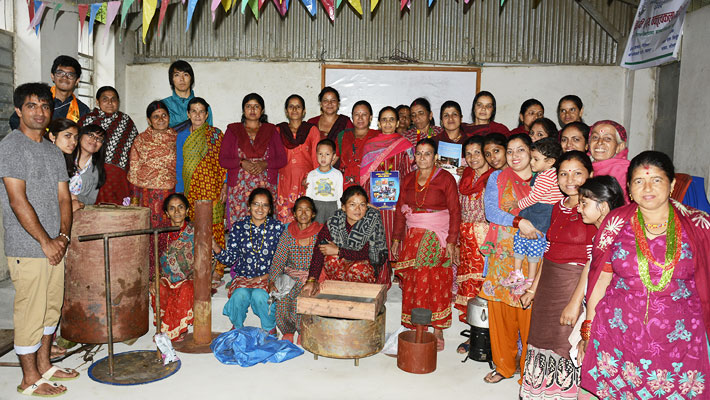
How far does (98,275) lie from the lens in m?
3.75

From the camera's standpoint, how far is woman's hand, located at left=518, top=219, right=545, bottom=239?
326cm

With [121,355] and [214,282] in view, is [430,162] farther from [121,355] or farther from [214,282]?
[121,355]

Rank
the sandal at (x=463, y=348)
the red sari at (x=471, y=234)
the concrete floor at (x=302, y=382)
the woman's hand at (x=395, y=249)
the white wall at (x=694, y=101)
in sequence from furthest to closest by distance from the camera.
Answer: the white wall at (x=694, y=101) → the woman's hand at (x=395, y=249) → the sandal at (x=463, y=348) → the red sari at (x=471, y=234) → the concrete floor at (x=302, y=382)

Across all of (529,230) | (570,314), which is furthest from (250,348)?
(570,314)

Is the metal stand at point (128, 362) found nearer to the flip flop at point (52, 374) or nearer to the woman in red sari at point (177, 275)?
the flip flop at point (52, 374)

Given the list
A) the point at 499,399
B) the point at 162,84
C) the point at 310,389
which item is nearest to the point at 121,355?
the point at 310,389

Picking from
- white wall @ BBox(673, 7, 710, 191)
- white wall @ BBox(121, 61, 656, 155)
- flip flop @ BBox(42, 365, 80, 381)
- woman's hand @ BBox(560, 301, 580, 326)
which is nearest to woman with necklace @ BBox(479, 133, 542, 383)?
woman's hand @ BBox(560, 301, 580, 326)

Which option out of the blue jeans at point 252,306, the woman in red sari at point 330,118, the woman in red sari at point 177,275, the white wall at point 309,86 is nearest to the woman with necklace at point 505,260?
the blue jeans at point 252,306

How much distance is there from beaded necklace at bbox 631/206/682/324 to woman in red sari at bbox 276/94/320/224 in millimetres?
3071

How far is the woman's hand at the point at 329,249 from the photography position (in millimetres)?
4086

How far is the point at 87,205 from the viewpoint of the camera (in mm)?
3875

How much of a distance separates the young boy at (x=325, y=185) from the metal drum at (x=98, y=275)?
1419mm

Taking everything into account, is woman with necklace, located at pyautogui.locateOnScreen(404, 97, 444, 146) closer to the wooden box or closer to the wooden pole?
the wooden box

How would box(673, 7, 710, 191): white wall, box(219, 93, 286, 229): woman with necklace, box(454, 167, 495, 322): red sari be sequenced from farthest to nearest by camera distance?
box(673, 7, 710, 191): white wall
box(219, 93, 286, 229): woman with necklace
box(454, 167, 495, 322): red sari
